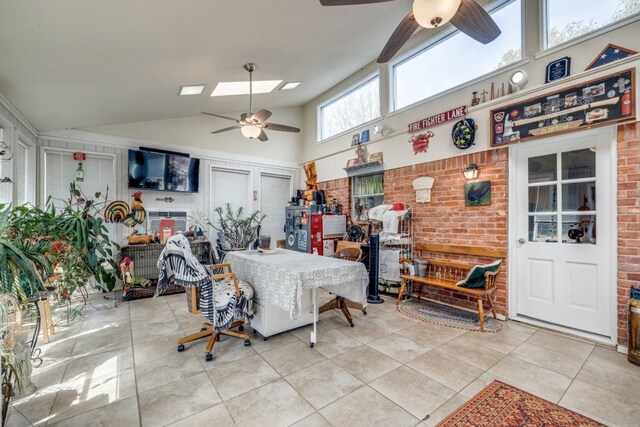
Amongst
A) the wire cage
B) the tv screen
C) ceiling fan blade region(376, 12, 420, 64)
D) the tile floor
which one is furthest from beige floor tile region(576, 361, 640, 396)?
the tv screen

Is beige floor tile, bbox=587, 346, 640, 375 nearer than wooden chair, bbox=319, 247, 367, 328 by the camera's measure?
Yes

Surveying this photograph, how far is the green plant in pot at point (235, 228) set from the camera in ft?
20.1

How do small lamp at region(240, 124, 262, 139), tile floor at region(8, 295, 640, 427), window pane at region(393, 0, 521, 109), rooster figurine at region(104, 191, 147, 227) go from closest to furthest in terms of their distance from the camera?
tile floor at region(8, 295, 640, 427) < window pane at region(393, 0, 521, 109) < small lamp at region(240, 124, 262, 139) < rooster figurine at region(104, 191, 147, 227)

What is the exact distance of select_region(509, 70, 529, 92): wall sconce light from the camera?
3404mm

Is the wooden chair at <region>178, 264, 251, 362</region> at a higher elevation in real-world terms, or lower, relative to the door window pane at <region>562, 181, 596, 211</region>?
lower

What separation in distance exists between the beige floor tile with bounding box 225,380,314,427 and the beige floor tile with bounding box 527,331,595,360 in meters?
2.55

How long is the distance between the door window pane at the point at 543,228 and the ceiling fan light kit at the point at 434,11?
8.60 feet

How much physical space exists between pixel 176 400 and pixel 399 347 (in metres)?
2.00

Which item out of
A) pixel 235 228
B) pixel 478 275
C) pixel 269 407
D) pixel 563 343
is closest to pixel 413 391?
pixel 269 407

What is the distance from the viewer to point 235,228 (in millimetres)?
6273

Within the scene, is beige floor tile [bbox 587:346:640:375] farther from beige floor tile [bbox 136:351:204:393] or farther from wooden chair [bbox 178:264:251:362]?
beige floor tile [bbox 136:351:204:393]

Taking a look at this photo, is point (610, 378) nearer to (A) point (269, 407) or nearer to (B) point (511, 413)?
(B) point (511, 413)

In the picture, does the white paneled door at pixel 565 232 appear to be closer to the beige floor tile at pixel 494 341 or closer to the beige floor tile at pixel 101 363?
the beige floor tile at pixel 494 341

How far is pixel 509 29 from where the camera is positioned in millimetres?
3701
